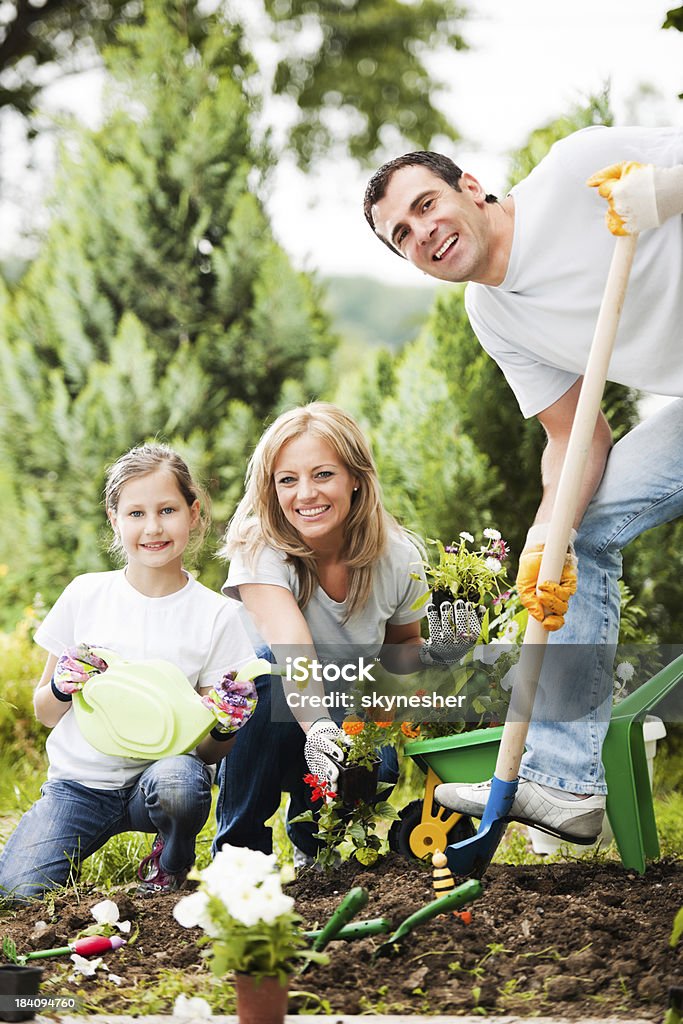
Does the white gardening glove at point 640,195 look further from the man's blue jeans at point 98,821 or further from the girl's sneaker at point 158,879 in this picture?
the girl's sneaker at point 158,879

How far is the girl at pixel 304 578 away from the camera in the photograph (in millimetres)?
2467

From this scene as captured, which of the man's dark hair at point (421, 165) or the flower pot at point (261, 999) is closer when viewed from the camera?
the flower pot at point (261, 999)

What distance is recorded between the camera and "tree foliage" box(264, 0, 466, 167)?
8523mm

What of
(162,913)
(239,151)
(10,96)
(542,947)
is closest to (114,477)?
(162,913)

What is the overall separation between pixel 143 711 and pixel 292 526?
0.54m

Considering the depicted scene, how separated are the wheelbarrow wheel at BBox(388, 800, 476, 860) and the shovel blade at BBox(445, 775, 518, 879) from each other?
0.68ft

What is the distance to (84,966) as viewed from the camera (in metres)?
1.96

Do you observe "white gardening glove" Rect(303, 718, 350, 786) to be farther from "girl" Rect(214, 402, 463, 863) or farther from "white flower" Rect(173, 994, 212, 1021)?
"white flower" Rect(173, 994, 212, 1021)

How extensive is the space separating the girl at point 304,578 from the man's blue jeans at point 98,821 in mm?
150

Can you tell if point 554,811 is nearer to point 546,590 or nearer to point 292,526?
point 546,590

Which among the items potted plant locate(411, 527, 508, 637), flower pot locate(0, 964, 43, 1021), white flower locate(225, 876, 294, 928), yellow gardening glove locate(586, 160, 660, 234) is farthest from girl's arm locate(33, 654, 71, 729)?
yellow gardening glove locate(586, 160, 660, 234)

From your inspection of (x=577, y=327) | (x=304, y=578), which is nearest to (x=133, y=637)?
(x=304, y=578)

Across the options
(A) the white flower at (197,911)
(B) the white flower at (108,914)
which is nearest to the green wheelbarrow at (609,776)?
(B) the white flower at (108,914)

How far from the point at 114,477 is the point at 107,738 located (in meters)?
0.61
